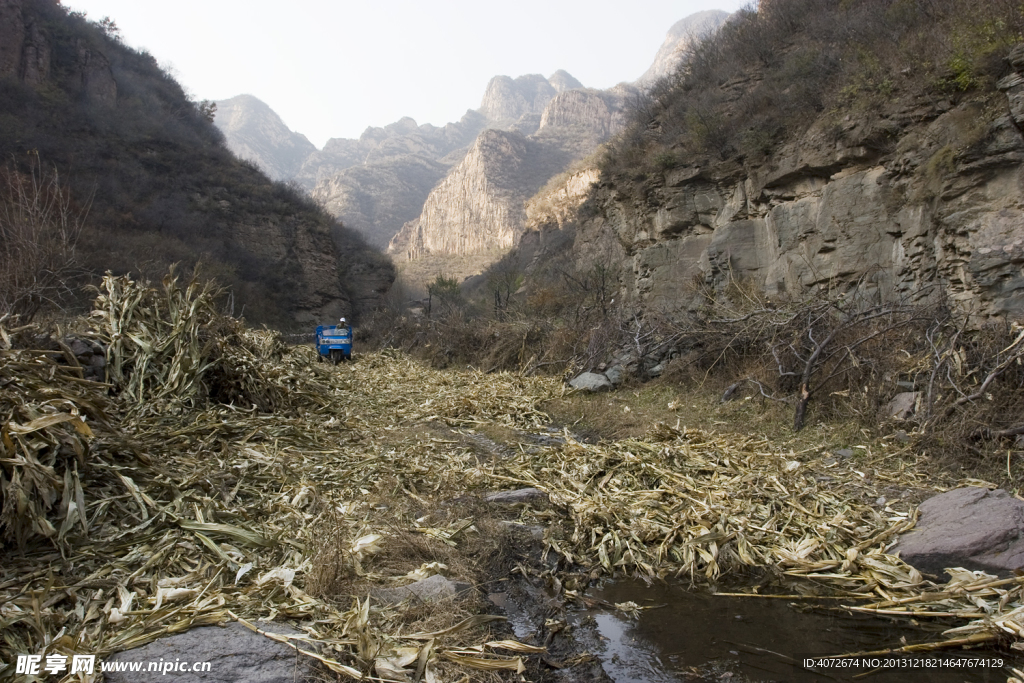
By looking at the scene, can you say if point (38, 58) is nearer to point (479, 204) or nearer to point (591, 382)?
point (591, 382)

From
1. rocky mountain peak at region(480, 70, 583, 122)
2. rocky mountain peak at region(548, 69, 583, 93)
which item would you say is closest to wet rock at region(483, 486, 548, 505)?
rocky mountain peak at region(480, 70, 583, 122)

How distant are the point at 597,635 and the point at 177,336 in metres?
6.08

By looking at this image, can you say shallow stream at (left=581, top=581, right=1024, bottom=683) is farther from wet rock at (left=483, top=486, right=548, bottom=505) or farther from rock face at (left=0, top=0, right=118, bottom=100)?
rock face at (left=0, top=0, right=118, bottom=100)

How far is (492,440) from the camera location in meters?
6.80

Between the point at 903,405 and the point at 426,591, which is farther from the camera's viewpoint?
the point at 903,405

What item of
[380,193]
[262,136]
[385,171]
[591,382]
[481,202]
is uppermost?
[262,136]

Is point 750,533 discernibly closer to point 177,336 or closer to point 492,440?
point 492,440

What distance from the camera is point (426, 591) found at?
2.84 m

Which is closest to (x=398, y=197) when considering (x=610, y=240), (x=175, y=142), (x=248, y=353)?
(x=175, y=142)

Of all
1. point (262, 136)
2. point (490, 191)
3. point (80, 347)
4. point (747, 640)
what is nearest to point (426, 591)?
point (747, 640)

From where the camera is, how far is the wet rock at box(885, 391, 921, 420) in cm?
538

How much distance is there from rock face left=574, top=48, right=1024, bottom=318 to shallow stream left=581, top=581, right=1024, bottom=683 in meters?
5.83

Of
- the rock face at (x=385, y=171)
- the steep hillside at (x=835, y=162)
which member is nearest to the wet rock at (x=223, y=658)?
the steep hillside at (x=835, y=162)

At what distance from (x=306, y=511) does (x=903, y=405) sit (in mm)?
5372
